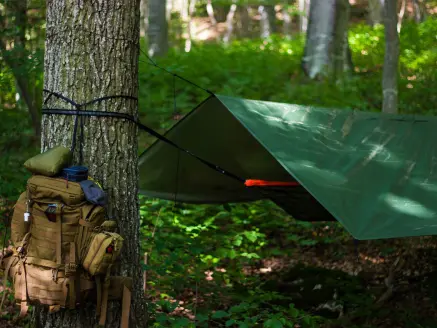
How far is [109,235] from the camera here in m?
2.51

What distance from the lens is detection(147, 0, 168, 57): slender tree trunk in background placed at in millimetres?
11227

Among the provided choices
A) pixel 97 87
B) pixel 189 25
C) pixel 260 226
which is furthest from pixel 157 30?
pixel 189 25

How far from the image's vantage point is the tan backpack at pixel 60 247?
2506 millimetres

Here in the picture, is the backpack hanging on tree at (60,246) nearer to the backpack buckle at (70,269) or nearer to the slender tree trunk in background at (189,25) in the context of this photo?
the backpack buckle at (70,269)

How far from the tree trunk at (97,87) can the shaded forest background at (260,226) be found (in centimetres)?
63

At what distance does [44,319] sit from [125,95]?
4.02ft

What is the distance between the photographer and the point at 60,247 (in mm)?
2523

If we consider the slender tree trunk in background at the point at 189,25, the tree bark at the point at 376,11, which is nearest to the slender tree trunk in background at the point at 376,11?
the tree bark at the point at 376,11

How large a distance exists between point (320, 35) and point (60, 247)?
7830 millimetres

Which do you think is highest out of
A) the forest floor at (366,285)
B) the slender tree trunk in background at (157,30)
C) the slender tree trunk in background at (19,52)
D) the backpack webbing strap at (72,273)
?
the slender tree trunk in background at (157,30)

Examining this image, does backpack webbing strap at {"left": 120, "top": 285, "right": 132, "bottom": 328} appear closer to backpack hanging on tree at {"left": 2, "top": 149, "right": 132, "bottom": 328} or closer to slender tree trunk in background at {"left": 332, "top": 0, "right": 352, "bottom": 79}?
backpack hanging on tree at {"left": 2, "top": 149, "right": 132, "bottom": 328}

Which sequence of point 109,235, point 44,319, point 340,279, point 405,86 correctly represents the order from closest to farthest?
point 109,235, point 44,319, point 340,279, point 405,86

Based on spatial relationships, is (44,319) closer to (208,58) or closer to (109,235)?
(109,235)

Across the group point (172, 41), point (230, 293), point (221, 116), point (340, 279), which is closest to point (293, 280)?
point (340, 279)
